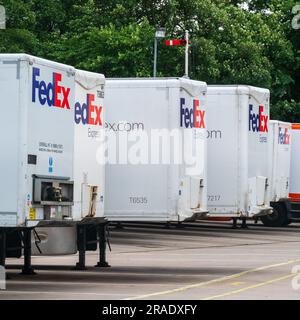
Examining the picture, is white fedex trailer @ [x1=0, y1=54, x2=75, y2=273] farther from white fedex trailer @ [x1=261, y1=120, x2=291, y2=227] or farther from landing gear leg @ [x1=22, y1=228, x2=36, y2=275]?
white fedex trailer @ [x1=261, y1=120, x2=291, y2=227]

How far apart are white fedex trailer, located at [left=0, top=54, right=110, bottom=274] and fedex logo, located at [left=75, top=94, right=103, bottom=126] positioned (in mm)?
408

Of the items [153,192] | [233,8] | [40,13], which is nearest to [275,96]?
[233,8]

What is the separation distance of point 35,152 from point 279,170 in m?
21.5

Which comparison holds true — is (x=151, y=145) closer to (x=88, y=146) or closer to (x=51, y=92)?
(x=88, y=146)

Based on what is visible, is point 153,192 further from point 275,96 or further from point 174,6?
point 275,96

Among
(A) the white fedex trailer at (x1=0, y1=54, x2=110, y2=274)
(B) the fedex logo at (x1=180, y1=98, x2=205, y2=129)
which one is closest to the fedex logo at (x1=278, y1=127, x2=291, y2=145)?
(B) the fedex logo at (x1=180, y1=98, x2=205, y2=129)

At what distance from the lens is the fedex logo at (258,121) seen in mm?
36125

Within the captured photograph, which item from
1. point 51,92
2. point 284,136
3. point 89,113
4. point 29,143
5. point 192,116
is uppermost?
point 284,136

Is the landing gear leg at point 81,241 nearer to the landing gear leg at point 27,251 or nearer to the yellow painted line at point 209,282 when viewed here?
the landing gear leg at point 27,251

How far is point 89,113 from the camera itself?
2377 centimetres

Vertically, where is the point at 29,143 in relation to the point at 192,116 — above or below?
below

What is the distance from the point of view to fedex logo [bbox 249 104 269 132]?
36.1m

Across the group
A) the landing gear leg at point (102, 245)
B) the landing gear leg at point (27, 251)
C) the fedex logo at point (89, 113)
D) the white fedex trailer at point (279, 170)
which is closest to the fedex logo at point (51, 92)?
the fedex logo at point (89, 113)

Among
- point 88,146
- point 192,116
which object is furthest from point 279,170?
point 88,146
